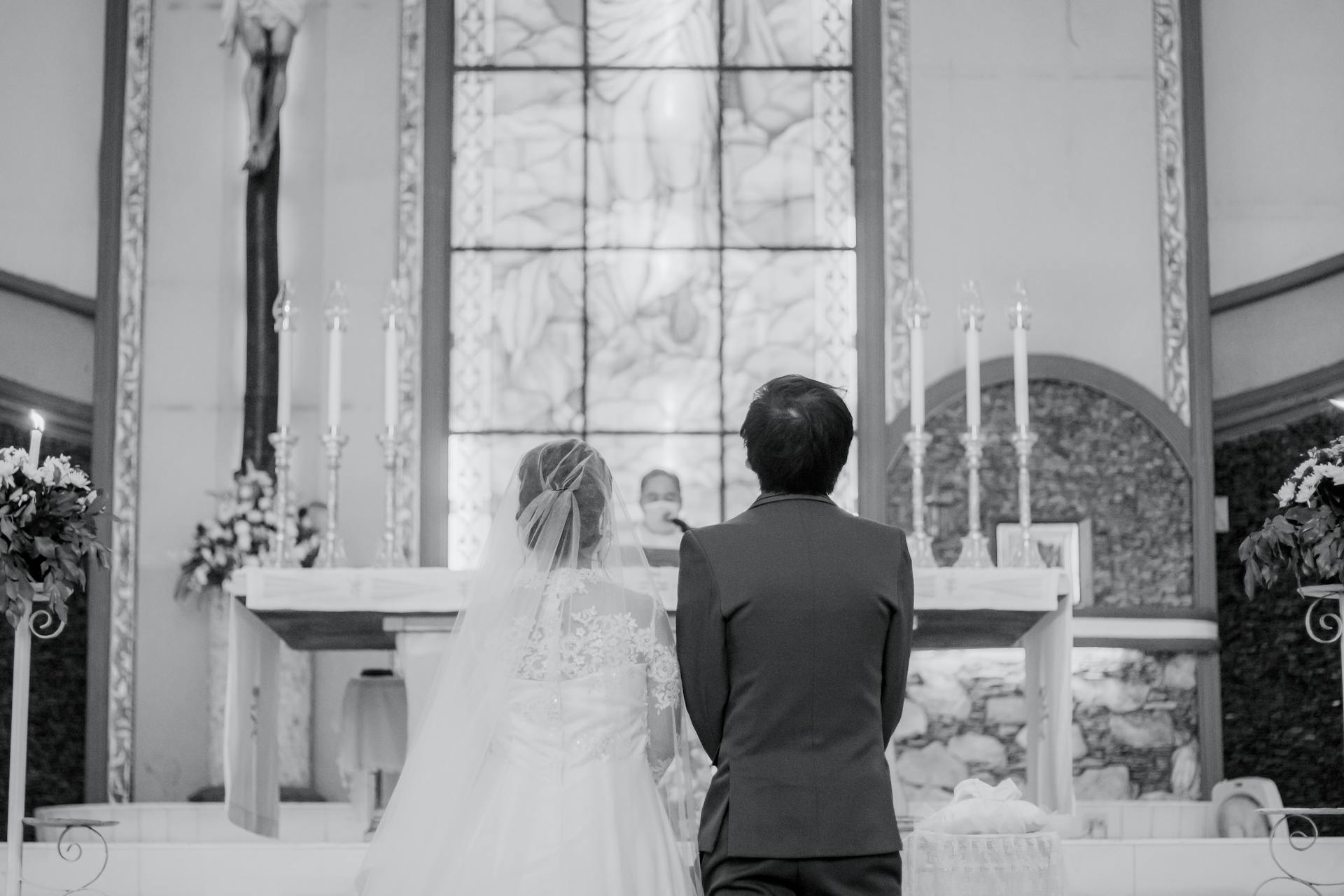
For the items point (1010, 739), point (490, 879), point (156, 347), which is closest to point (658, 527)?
point (1010, 739)

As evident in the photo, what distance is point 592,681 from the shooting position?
3477 millimetres

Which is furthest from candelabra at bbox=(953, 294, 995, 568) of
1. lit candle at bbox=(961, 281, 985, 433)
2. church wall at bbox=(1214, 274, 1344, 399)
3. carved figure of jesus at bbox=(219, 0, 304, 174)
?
carved figure of jesus at bbox=(219, 0, 304, 174)

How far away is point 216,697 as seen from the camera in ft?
26.1

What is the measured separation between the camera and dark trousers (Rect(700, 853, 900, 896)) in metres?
2.71

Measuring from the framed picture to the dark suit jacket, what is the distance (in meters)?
5.49

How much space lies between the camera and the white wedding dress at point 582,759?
3414 millimetres

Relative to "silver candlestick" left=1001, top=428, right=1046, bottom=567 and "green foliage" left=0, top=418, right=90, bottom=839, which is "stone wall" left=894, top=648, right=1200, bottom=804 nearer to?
"silver candlestick" left=1001, top=428, right=1046, bottom=567

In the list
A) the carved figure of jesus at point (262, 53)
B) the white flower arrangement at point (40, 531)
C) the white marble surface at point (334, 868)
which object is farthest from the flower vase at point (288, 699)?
the white flower arrangement at point (40, 531)

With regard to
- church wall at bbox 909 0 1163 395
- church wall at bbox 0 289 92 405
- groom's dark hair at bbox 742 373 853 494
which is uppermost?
church wall at bbox 909 0 1163 395

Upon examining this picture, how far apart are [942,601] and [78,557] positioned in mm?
2479

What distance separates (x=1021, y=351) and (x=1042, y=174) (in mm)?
3273

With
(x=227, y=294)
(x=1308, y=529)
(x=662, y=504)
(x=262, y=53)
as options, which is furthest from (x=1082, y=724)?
(x=262, y=53)

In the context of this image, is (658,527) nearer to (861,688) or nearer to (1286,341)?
(1286,341)

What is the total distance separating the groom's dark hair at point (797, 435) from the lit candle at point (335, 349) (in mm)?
2753
